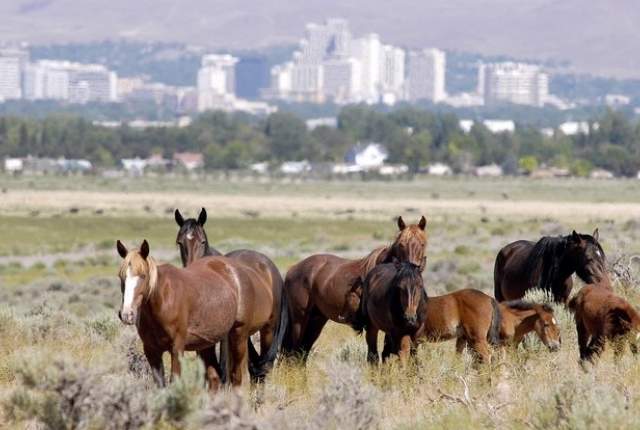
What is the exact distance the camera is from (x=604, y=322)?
13.1 meters

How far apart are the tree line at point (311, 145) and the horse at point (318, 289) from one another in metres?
147

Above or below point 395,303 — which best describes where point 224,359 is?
below

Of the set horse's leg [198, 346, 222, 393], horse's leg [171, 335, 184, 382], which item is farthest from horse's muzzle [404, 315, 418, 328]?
horse's leg [171, 335, 184, 382]

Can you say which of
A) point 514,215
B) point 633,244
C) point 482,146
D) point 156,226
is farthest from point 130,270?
point 482,146

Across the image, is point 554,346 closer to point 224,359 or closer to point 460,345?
point 460,345

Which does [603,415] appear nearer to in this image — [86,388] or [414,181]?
[86,388]

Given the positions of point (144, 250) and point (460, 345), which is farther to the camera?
point (460, 345)

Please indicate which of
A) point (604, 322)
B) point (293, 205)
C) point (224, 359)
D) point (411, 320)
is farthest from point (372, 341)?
point (293, 205)

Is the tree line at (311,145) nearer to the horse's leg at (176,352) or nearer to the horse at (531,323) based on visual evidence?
the horse at (531,323)

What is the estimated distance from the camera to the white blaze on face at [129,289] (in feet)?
34.6

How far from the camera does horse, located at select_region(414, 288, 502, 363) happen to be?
13.0 meters

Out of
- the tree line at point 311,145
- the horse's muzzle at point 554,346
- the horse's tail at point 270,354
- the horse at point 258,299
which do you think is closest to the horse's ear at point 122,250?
the horse at point 258,299

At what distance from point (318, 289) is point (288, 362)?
86cm

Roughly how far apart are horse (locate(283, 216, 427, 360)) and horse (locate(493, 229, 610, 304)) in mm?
1807
